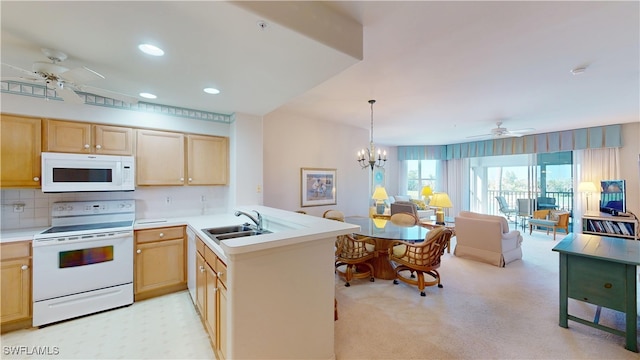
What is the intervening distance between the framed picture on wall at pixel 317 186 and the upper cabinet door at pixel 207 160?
153 centimetres

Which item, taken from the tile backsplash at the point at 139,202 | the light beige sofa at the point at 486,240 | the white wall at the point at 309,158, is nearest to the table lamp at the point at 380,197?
the white wall at the point at 309,158

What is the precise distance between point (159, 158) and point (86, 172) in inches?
28.8

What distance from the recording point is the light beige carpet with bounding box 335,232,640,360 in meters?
2.06

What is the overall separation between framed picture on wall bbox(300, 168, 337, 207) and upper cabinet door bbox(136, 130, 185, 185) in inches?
83.8

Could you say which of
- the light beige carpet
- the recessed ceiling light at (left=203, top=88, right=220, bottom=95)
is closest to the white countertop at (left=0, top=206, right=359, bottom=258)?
the light beige carpet

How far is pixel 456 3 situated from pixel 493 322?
2.87m

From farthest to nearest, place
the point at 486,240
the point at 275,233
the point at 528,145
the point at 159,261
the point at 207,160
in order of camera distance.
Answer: the point at 528,145, the point at 486,240, the point at 207,160, the point at 159,261, the point at 275,233

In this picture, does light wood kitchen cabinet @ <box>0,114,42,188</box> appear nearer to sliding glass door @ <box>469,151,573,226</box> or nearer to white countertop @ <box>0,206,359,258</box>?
white countertop @ <box>0,206,359,258</box>

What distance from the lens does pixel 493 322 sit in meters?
2.49

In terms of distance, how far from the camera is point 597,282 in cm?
221

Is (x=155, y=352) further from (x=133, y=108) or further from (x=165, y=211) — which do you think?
(x=133, y=108)

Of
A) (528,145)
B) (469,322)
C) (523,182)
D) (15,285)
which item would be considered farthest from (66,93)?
(523,182)

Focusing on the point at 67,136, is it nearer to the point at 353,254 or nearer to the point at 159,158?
the point at 159,158

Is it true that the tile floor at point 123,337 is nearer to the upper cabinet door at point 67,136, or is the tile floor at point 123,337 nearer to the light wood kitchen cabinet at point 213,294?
the light wood kitchen cabinet at point 213,294
